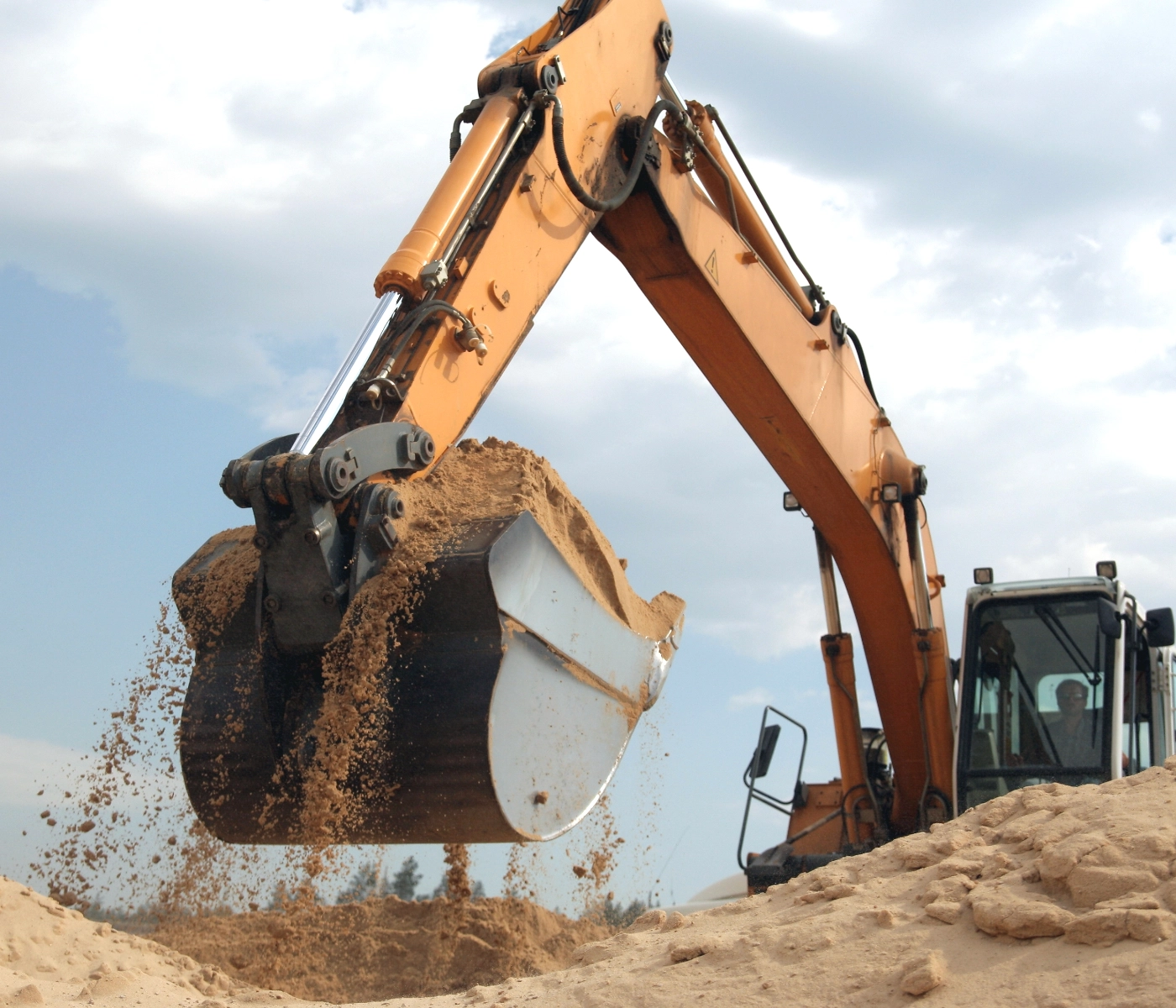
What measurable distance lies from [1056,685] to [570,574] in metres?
3.20

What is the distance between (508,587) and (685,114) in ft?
8.72

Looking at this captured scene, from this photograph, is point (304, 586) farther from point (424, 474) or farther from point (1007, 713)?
point (1007, 713)

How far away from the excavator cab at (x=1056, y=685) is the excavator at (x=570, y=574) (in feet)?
0.04

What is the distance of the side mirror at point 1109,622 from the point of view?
5.23 metres

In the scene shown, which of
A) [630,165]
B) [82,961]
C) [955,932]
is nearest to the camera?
[955,932]

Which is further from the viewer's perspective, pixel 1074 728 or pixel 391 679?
pixel 1074 728

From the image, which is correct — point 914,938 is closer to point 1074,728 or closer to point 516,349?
point 516,349

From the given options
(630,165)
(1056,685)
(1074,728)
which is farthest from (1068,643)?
(630,165)

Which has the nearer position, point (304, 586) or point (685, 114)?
point (304, 586)

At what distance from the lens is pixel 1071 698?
5.55m

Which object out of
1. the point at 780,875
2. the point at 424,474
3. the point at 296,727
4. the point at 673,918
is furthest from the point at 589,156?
the point at 780,875

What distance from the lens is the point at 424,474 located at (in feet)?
11.7

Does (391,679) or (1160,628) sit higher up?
(1160,628)

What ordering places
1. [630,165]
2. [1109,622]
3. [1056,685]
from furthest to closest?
[1056,685] → [1109,622] → [630,165]
